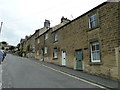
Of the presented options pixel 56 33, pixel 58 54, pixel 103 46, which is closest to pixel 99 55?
pixel 103 46

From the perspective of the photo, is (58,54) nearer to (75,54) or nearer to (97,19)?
(75,54)

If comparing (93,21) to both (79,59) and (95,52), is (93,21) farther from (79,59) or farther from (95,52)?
(79,59)

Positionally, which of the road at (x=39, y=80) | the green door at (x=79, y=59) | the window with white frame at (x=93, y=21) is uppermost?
the window with white frame at (x=93, y=21)

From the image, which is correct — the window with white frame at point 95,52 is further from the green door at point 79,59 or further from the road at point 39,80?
the road at point 39,80

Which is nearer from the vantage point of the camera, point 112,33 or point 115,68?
point 115,68

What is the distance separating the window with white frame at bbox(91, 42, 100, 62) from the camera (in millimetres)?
13680

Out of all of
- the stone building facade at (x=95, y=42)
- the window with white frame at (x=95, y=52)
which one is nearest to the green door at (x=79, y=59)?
the stone building facade at (x=95, y=42)

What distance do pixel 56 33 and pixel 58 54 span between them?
382cm

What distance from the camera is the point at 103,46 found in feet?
42.5

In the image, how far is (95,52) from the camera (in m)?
14.0

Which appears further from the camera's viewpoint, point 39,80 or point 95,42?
point 95,42

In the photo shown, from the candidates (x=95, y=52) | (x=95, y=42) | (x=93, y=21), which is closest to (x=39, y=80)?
(x=95, y=52)

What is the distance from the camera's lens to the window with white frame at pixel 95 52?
44.9ft

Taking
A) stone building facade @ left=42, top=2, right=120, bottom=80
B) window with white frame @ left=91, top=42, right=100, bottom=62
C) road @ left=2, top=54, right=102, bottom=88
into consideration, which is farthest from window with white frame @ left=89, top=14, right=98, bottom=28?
road @ left=2, top=54, right=102, bottom=88
